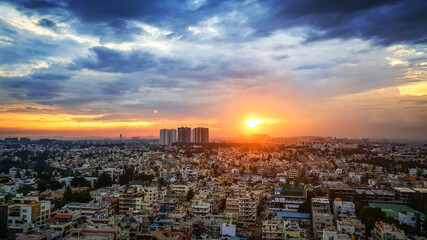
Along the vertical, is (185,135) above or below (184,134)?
below

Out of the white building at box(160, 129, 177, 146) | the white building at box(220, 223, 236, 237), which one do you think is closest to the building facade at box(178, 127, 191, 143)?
the white building at box(160, 129, 177, 146)

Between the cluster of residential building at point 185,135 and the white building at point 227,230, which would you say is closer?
the white building at point 227,230

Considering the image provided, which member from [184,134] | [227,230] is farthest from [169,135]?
[227,230]

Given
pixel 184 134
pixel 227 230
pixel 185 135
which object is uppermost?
pixel 184 134

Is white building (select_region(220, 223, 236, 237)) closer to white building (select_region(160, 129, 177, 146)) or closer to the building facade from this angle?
the building facade

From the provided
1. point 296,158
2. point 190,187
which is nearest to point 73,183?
point 190,187

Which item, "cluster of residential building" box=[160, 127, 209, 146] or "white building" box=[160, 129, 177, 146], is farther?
"white building" box=[160, 129, 177, 146]

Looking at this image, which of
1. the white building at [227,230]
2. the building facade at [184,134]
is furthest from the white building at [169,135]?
the white building at [227,230]

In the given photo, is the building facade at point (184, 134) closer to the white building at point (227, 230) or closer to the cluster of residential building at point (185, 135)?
the cluster of residential building at point (185, 135)

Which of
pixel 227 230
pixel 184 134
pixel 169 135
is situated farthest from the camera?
pixel 169 135

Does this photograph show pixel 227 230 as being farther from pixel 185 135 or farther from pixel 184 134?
pixel 185 135

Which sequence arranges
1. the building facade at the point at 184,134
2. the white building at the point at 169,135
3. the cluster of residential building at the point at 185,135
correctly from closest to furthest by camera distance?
the building facade at the point at 184,134 < the cluster of residential building at the point at 185,135 < the white building at the point at 169,135
